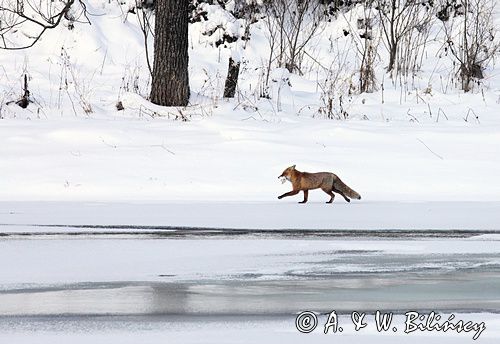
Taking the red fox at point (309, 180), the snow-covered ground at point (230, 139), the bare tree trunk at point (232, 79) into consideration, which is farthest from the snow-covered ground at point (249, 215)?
the bare tree trunk at point (232, 79)

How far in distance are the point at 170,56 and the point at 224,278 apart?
9.77 meters

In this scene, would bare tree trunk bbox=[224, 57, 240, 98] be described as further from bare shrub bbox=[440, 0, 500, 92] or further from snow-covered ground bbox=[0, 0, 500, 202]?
bare shrub bbox=[440, 0, 500, 92]

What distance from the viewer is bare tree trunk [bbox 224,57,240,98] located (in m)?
16.2

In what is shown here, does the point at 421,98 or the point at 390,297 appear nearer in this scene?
the point at 390,297

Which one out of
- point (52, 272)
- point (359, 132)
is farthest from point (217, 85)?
point (52, 272)

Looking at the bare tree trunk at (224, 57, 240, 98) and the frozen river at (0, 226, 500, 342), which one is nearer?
the frozen river at (0, 226, 500, 342)

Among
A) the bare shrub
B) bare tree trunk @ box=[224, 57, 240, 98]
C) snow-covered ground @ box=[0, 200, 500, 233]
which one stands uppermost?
the bare shrub

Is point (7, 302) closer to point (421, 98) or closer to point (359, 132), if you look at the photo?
point (359, 132)

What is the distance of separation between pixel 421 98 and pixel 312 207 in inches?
281

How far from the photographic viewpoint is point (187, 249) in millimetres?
7430

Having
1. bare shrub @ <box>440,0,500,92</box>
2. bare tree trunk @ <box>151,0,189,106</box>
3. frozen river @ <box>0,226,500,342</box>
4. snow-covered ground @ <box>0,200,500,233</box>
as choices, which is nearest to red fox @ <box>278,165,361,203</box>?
snow-covered ground @ <box>0,200,500,233</box>

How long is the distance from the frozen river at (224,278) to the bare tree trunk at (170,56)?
7.40 metres

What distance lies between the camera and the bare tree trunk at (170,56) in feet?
51.5

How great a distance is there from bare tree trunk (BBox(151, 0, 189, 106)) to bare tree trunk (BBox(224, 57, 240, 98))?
0.76 metres
